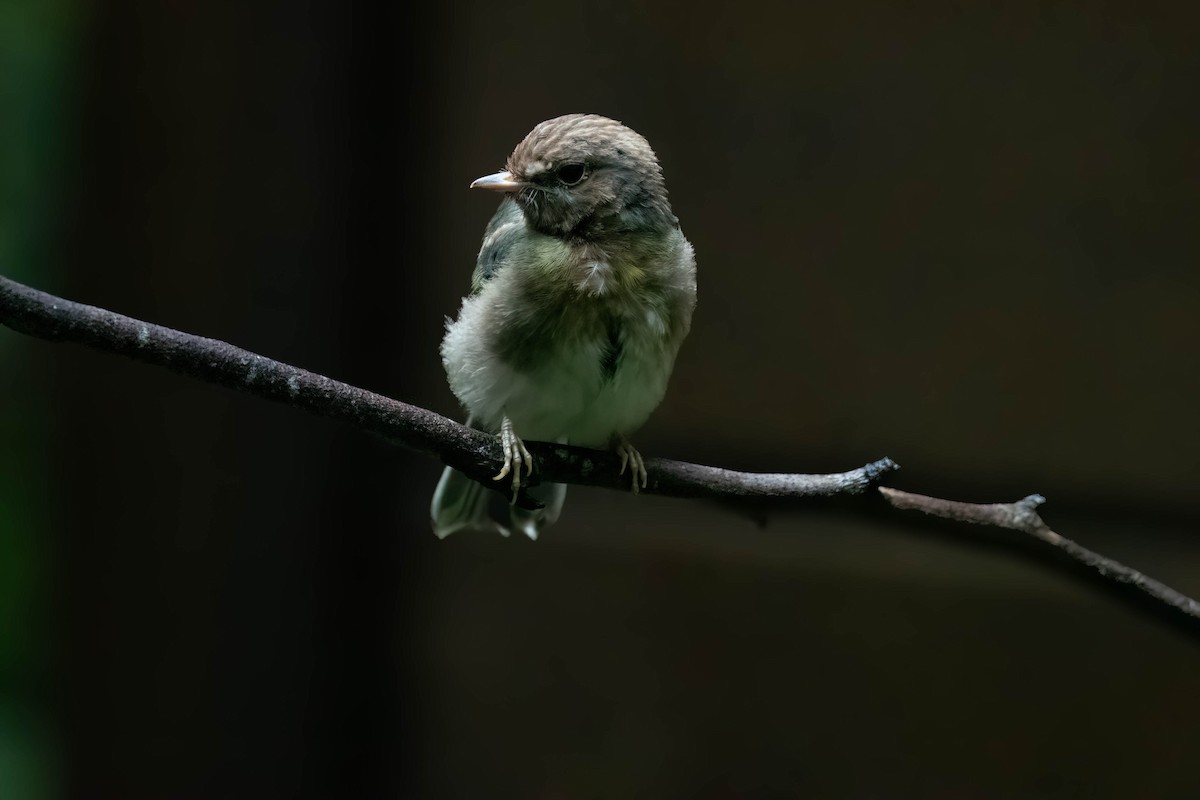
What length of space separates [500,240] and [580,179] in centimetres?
17

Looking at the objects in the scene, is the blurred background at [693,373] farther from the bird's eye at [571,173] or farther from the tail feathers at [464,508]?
the bird's eye at [571,173]

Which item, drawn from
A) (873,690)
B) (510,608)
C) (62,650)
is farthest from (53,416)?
(873,690)

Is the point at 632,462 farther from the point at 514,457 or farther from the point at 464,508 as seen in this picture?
the point at 464,508

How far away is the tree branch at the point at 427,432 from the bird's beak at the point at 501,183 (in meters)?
0.34

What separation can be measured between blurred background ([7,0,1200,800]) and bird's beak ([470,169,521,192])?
751mm

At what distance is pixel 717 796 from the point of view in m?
2.31

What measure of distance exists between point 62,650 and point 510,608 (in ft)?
3.20

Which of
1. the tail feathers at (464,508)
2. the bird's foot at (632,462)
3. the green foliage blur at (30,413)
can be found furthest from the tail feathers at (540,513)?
the green foliage blur at (30,413)

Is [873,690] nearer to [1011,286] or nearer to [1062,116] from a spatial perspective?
[1011,286]

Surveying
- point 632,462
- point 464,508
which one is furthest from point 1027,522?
point 464,508

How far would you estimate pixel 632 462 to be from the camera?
1361mm

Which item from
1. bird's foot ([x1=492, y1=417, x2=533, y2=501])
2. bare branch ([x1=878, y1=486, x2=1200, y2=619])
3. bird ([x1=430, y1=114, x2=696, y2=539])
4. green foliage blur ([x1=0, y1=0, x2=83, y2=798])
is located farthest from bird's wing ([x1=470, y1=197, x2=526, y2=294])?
green foliage blur ([x1=0, y1=0, x2=83, y2=798])

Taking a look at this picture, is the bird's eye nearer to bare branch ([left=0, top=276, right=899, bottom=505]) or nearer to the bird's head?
the bird's head

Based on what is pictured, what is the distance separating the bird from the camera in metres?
1.32
